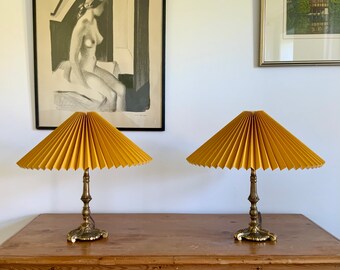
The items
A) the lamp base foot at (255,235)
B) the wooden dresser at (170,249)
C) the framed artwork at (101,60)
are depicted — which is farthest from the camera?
the framed artwork at (101,60)

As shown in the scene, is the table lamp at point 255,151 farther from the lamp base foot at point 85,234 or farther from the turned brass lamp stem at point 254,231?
the lamp base foot at point 85,234

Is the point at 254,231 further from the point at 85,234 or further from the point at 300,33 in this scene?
the point at 300,33

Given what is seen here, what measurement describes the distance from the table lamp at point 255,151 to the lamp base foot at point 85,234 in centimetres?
42

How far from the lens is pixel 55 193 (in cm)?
148

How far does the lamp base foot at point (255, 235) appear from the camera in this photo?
1111mm

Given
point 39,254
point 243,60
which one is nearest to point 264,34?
point 243,60

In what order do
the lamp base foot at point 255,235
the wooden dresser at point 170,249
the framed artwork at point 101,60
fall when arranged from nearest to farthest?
the wooden dresser at point 170,249
the lamp base foot at point 255,235
the framed artwork at point 101,60

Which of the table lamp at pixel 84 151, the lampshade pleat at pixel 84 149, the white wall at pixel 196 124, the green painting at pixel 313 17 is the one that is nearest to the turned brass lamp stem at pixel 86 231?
the table lamp at pixel 84 151

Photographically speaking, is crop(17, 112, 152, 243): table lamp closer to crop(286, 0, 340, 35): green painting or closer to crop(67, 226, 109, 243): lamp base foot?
crop(67, 226, 109, 243): lamp base foot

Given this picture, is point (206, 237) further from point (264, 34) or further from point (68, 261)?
point (264, 34)

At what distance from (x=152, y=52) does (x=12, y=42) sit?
2.07 feet

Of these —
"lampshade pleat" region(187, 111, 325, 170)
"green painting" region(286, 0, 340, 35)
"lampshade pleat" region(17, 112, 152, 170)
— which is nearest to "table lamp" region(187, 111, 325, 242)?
"lampshade pleat" region(187, 111, 325, 170)

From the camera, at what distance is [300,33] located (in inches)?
56.7

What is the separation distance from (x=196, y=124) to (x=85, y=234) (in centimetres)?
67
